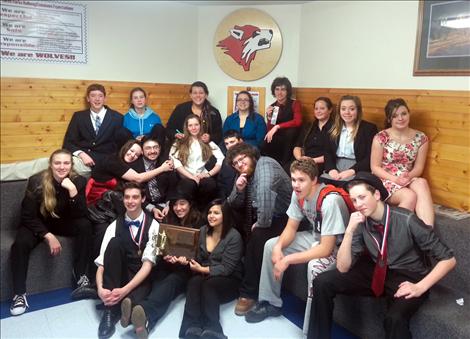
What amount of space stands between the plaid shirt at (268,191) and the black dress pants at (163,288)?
0.63 m

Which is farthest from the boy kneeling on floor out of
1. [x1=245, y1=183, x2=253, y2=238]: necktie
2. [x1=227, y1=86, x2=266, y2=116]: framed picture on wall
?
[x1=227, y1=86, x2=266, y2=116]: framed picture on wall

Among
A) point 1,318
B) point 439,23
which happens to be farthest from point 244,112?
point 1,318

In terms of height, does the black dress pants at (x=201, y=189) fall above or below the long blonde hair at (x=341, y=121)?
below

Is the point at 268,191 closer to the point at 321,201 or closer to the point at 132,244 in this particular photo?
the point at 321,201

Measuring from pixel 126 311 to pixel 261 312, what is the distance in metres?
0.82

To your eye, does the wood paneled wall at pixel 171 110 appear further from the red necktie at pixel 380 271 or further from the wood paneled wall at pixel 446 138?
the red necktie at pixel 380 271

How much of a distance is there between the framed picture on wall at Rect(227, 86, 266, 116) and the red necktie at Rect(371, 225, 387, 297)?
2.62m

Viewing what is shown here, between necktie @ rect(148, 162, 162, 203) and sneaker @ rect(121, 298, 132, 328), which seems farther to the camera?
necktie @ rect(148, 162, 162, 203)

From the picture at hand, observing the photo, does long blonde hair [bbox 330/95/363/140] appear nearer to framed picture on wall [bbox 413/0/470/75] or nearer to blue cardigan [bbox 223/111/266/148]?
framed picture on wall [bbox 413/0/470/75]

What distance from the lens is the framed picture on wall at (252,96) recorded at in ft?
14.7

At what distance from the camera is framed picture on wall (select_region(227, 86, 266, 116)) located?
4468 mm

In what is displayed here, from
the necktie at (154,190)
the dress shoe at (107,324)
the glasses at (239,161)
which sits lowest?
the dress shoe at (107,324)

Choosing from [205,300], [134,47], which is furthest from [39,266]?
[134,47]

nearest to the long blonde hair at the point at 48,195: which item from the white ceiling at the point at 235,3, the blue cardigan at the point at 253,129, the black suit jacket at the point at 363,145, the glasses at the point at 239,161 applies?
the glasses at the point at 239,161
